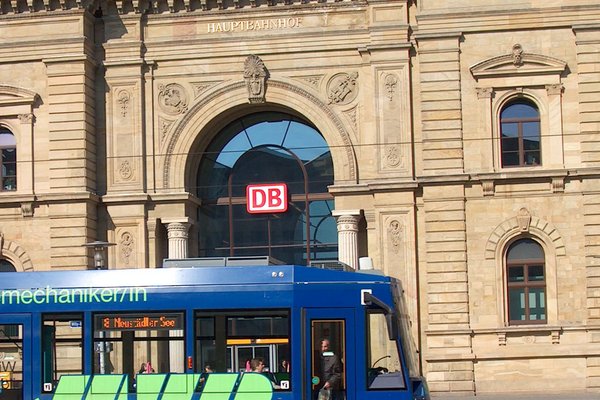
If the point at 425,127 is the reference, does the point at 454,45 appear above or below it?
above

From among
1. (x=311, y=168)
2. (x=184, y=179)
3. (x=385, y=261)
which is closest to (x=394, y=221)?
(x=385, y=261)

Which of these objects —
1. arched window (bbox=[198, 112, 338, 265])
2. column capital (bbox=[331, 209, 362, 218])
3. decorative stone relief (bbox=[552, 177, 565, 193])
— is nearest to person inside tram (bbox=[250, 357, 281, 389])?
column capital (bbox=[331, 209, 362, 218])

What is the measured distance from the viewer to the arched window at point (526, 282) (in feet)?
117

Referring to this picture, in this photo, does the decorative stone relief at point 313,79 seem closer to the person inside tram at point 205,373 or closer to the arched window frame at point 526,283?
the arched window frame at point 526,283

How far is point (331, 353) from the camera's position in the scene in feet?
68.7

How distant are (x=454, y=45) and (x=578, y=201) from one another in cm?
552

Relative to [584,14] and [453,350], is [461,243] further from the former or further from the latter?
[584,14]

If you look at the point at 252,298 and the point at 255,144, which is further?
the point at 255,144

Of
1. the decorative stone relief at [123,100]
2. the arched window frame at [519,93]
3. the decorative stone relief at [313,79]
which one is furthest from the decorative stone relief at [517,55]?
the decorative stone relief at [123,100]

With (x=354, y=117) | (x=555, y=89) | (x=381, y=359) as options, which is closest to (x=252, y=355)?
(x=381, y=359)

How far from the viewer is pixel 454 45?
36062mm

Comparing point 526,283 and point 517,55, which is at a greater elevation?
point 517,55

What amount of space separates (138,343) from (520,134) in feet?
58.9

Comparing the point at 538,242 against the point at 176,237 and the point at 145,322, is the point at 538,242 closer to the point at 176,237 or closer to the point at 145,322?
the point at 176,237
